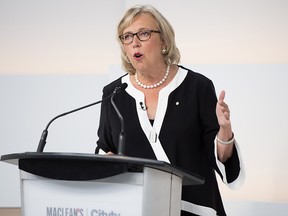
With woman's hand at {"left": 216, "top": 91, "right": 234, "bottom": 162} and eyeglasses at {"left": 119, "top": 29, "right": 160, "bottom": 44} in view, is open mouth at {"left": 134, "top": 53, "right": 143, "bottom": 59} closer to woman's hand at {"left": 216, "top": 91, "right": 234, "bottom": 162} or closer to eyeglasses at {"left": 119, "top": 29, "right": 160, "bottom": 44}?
eyeglasses at {"left": 119, "top": 29, "right": 160, "bottom": 44}

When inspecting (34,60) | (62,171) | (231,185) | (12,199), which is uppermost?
(34,60)

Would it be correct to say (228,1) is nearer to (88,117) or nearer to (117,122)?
(88,117)

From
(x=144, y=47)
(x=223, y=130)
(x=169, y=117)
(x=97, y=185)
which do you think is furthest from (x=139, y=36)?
(x=97, y=185)

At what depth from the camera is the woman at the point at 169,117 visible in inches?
78.0

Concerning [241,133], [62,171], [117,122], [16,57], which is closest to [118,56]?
[16,57]

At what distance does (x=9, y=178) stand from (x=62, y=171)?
2.33m

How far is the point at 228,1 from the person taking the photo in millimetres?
3420

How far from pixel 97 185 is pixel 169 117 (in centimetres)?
67

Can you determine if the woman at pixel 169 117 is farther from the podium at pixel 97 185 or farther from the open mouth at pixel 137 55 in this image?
the podium at pixel 97 185

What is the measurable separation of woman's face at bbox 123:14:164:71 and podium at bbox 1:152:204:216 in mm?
734

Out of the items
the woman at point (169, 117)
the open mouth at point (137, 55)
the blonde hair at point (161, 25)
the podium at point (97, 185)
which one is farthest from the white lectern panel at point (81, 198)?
the blonde hair at point (161, 25)

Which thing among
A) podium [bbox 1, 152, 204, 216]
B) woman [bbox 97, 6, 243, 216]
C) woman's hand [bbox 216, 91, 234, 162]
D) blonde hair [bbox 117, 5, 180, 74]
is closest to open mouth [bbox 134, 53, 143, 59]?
woman [bbox 97, 6, 243, 216]

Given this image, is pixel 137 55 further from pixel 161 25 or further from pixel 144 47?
pixel 161 25

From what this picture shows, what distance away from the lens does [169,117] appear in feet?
6.86
